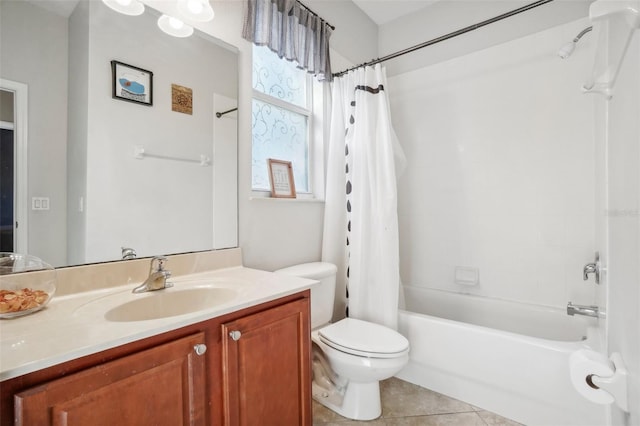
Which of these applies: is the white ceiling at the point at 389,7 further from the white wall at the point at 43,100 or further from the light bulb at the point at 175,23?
the white wall at the point at 43,100

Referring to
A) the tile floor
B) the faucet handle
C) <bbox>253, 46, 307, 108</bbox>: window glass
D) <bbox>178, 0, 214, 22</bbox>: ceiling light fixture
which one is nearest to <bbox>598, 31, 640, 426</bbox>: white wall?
the tile floor

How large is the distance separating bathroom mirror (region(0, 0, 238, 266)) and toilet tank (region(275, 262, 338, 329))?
44cm

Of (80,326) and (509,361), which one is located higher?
(80,326)

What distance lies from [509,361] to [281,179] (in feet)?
5.17

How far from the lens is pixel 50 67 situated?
3.27ft

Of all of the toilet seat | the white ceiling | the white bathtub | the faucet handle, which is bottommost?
the white bathtub

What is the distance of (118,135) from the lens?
1162 mm

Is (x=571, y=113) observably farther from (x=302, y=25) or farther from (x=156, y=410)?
(x=156, y=410)

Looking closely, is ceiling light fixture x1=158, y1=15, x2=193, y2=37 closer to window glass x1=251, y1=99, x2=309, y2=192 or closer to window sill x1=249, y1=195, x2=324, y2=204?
window glass x1=251, y1=99, x2=309, y2=192

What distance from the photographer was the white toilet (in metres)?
1.38

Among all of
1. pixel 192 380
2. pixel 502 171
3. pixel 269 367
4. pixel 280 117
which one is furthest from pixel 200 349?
pixel 502 171

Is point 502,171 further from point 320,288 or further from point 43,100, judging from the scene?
point 43,100

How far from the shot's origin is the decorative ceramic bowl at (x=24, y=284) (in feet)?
2.61

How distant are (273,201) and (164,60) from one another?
0.86 metres
